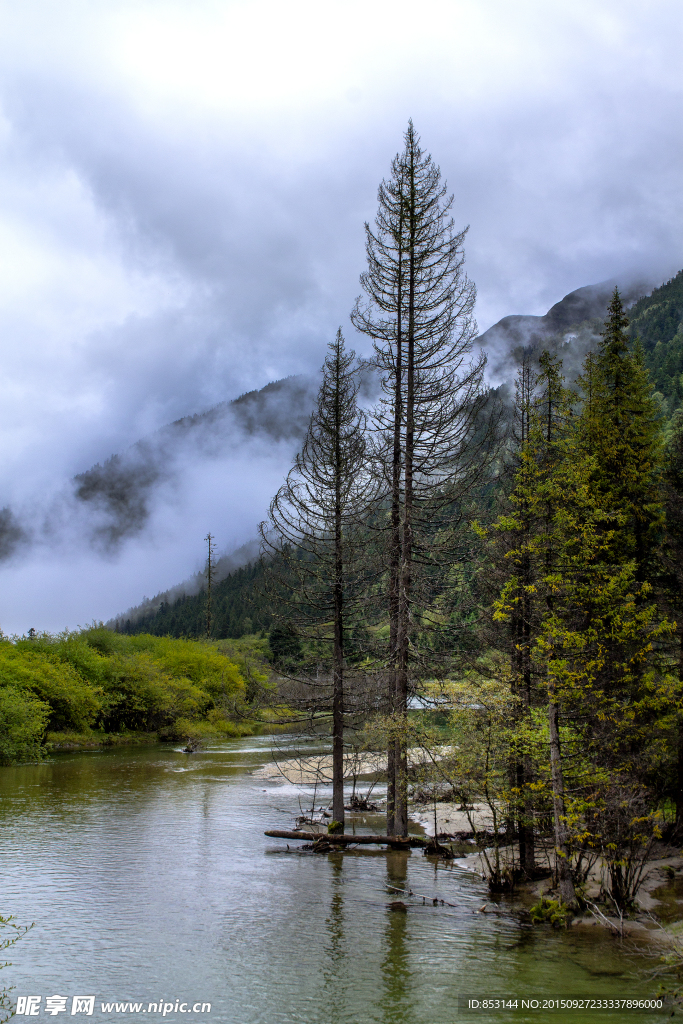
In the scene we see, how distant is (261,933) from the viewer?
1424 centimetres

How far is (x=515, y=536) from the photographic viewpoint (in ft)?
53.0

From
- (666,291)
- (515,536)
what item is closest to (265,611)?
(515,536)

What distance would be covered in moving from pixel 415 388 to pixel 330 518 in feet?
17.3

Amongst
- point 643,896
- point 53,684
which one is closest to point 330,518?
point 643,896

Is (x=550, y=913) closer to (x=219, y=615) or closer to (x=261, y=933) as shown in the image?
(x=261, y=933)

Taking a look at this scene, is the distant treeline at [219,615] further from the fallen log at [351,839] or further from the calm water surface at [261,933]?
the calm water surface at [261,933]

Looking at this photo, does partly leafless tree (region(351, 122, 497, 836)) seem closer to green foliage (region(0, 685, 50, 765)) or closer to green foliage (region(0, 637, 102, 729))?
green foliage (region(0, 685, 50, 765))

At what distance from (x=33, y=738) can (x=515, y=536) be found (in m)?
38.5

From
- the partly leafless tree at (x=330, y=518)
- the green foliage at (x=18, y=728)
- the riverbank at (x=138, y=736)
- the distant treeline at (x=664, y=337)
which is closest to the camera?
the partly leafless tree at (x=330, y=518)

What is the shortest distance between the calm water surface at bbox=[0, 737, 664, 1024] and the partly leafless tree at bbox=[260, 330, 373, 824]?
4.76 meters

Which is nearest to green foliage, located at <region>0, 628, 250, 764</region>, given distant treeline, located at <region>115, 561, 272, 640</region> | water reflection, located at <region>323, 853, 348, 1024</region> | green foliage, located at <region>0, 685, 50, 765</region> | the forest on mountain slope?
green foliage, located at <region>0, 685, 50, 765</region>

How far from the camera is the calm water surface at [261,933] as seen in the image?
36.5ft

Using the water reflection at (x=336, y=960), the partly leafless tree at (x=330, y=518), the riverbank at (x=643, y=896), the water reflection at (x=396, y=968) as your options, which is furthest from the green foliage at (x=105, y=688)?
the water reflection at (x=396, y=968)

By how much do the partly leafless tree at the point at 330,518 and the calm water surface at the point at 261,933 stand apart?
15.6ft
